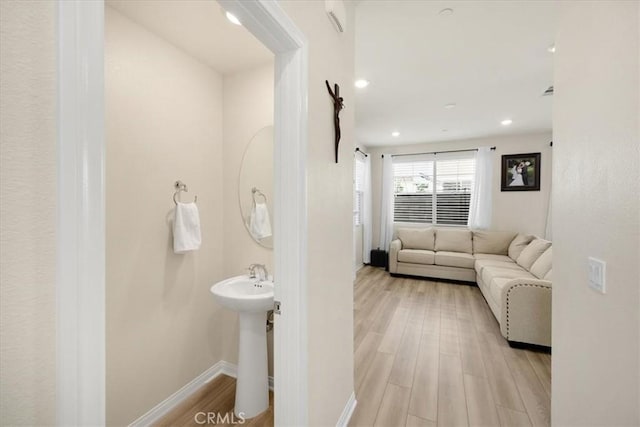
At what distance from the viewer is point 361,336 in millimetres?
2848

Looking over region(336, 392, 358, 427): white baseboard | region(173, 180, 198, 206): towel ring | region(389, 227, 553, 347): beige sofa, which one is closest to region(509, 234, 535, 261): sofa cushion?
region(389, 227, 553, 347): beige sofa

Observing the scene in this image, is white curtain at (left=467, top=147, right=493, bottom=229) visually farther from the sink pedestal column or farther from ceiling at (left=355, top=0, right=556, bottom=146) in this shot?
the sink pedestal column

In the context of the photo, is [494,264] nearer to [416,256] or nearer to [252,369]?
[416,256]

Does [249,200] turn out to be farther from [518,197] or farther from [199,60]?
[518,197]

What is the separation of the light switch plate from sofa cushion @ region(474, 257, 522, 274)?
10.6 feet

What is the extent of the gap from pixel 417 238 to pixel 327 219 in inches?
171

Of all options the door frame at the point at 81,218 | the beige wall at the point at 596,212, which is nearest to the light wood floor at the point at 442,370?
the beige wall at the point at 596,212

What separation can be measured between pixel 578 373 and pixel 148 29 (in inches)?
111

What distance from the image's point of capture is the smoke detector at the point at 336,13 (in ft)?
4.42

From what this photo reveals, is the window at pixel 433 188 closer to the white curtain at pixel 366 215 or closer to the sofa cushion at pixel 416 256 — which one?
the white curtain at pixel 366 215

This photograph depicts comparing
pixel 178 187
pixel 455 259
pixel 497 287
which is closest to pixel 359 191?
pixel 455 259

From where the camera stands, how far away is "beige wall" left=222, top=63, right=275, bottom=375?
2.06 m

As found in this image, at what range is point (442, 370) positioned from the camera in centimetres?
226

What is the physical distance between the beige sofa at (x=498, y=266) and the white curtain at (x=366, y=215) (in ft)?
2.30
